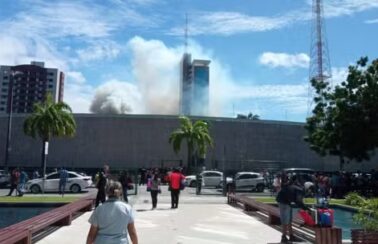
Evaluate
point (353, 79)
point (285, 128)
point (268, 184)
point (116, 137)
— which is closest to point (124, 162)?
point (116, 137)

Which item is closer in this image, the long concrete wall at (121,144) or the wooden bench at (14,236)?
the wooden bench at (14,236)

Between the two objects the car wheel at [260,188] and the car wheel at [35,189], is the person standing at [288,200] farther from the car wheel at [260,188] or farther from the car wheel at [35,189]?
the car wheel at [260,188]

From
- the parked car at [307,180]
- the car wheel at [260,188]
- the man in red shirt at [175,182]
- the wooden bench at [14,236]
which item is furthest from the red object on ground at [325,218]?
the car wheel at [260,188]

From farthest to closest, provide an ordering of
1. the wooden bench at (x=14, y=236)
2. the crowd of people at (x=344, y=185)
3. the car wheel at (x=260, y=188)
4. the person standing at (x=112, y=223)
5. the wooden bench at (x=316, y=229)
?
the car wheel at (x=260, y=188)
the crowd of people at (x=344, y=185)
the wooden bench at (x=316, y=229)
the wooden bench at (x=14, y=236)
the person standing at (x=112, y=223)

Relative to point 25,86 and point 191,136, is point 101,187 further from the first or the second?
point 25,86

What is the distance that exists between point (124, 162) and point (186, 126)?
56.6ft

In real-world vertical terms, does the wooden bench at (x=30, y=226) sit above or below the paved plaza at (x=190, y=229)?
above

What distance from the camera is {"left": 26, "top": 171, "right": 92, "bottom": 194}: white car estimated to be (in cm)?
3550

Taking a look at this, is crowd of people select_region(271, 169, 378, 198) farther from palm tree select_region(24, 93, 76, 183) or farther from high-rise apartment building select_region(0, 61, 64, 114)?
high-rise apartment building select_region(0, 61, 64, 114)

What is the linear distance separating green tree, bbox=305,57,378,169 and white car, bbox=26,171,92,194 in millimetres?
19434

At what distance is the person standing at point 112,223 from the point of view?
237 inches

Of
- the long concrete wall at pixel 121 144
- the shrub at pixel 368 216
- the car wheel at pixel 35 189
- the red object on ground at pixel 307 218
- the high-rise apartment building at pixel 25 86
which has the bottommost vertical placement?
the car wheel at pixel 35 189

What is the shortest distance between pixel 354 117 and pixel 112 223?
36.2 m

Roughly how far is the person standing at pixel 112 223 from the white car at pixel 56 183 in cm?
3040
